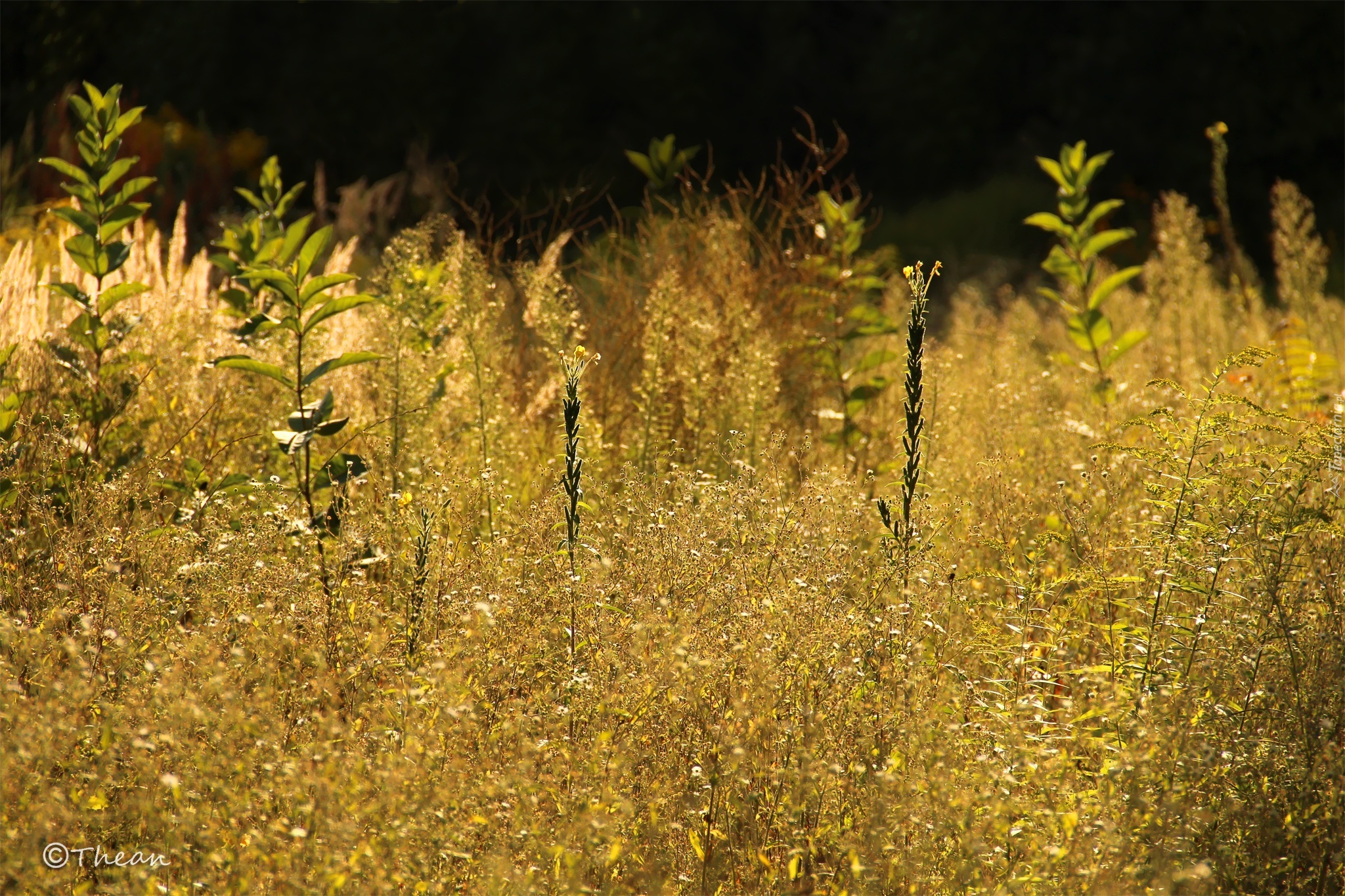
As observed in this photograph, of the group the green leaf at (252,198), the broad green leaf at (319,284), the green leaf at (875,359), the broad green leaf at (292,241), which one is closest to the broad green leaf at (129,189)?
the green leaf at (252,198)

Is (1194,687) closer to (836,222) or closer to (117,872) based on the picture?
(117,872)

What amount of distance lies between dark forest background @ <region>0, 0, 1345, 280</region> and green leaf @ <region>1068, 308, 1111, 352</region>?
20.7 feet

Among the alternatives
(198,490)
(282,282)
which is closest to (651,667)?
(282,282)

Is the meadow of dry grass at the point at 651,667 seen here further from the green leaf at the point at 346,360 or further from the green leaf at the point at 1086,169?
the green leaf at the point at 1086,169

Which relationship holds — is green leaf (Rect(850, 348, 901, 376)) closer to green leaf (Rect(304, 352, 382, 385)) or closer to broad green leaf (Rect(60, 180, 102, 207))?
green leaf (Rect(304, 352, 382, 385))

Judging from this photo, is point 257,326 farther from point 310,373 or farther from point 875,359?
point 875,359

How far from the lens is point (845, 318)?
4.36m

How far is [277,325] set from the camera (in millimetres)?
3008

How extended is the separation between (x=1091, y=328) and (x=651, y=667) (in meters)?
2.96

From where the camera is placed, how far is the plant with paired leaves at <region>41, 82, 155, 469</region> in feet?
10.4

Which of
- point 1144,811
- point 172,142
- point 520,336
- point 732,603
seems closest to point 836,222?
point 520,336

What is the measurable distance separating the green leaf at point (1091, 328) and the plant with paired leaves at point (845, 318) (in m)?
0.69

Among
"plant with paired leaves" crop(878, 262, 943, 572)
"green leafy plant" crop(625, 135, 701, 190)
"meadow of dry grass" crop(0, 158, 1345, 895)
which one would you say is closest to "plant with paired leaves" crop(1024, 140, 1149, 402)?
"meadow of dry grass" crop(0, 158, 1345, 895)

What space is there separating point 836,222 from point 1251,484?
2.15 metres
